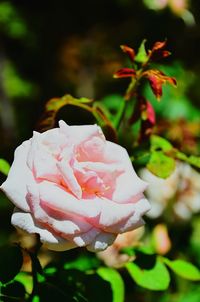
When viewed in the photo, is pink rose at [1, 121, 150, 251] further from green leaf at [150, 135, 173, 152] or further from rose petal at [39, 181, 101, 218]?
green leaf at [150, 135, 173, 152]

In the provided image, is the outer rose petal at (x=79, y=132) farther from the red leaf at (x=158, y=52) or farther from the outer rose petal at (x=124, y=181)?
the red leaf at (x=158, y=52)

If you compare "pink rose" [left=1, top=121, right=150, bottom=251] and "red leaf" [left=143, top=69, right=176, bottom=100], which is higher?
"red leaf" [left=143, top=69, right=176, bottom=100]

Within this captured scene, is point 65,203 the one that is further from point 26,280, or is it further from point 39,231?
point 26,280

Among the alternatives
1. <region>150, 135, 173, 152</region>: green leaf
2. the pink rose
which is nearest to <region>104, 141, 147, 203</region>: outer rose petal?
the pink rose

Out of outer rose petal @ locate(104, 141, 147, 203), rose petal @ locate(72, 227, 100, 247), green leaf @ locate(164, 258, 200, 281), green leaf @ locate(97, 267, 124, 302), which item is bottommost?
green leaf @ locate(164, 258, 200, 281)

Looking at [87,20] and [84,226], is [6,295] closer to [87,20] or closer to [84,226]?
[84,226]

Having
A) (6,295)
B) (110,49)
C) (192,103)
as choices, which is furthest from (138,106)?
(110,49)

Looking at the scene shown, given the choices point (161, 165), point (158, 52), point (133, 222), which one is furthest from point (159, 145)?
point (133, 222)
